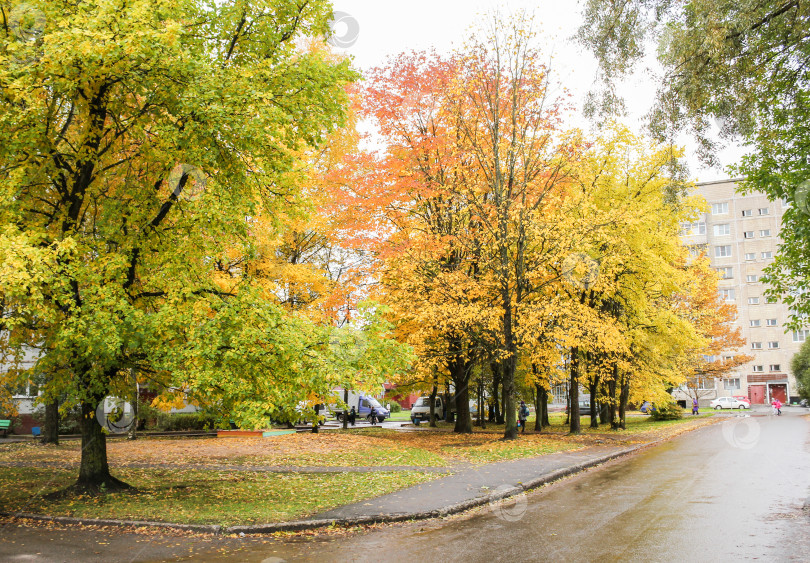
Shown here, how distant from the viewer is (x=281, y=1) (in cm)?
1075

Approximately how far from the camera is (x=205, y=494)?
36.1ft

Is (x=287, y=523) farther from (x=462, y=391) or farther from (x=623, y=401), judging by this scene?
(x=623, y=401)

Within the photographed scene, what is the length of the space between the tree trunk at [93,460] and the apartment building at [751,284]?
232 feet

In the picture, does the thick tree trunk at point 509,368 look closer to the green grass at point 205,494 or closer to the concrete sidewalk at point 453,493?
the concrete sidewalk at point 453,493

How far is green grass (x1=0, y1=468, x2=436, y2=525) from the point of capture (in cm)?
918

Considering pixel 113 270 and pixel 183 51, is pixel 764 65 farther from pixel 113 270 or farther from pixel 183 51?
pixel 113 270

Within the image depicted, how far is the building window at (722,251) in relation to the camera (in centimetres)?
7706

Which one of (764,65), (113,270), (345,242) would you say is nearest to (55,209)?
(113,270)

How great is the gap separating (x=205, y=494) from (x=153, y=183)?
634 centimetres

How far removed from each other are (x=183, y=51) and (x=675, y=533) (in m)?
10.3

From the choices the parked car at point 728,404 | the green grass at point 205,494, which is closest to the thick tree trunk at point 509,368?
the green grass at point 205,494

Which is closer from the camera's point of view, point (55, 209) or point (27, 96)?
point (27, 96)

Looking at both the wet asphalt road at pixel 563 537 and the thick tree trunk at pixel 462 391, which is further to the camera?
the thick tree trunk at pixel 462 391

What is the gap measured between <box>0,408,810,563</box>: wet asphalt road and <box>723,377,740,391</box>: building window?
234ft
